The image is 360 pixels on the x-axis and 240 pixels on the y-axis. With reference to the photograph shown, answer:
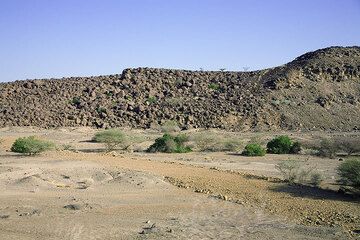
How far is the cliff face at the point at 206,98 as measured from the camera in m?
45.0

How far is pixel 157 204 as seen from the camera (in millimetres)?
12914

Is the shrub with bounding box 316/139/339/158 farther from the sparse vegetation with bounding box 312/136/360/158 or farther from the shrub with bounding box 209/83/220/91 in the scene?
the shrub with bounding box 209/83/220/91

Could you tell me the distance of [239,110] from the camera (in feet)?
153

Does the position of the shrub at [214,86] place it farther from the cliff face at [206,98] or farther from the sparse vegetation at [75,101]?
the sparse vegetation at [75,101]

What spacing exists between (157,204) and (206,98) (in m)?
37.7

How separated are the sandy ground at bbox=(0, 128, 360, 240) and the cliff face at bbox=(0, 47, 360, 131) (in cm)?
2541

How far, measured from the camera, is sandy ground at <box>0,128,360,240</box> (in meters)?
10.3

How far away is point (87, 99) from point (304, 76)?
23.6m

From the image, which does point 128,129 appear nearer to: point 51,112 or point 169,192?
point 51,112

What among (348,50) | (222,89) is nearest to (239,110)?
(222,89)

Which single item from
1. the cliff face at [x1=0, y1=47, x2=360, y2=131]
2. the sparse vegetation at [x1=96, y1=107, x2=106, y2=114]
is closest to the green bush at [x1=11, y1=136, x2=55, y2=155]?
the cliff face at [x1=0, y1=47, x2=360, y2=131]

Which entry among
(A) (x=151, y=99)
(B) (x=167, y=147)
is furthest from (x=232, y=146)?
(A) (x=151, y=99)

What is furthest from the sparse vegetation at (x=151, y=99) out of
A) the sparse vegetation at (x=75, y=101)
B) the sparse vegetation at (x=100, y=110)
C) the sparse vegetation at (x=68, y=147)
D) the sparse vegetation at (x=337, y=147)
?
the sparse vegetation at (x=337, y=147)

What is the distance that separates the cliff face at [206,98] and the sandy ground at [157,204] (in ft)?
83.4
